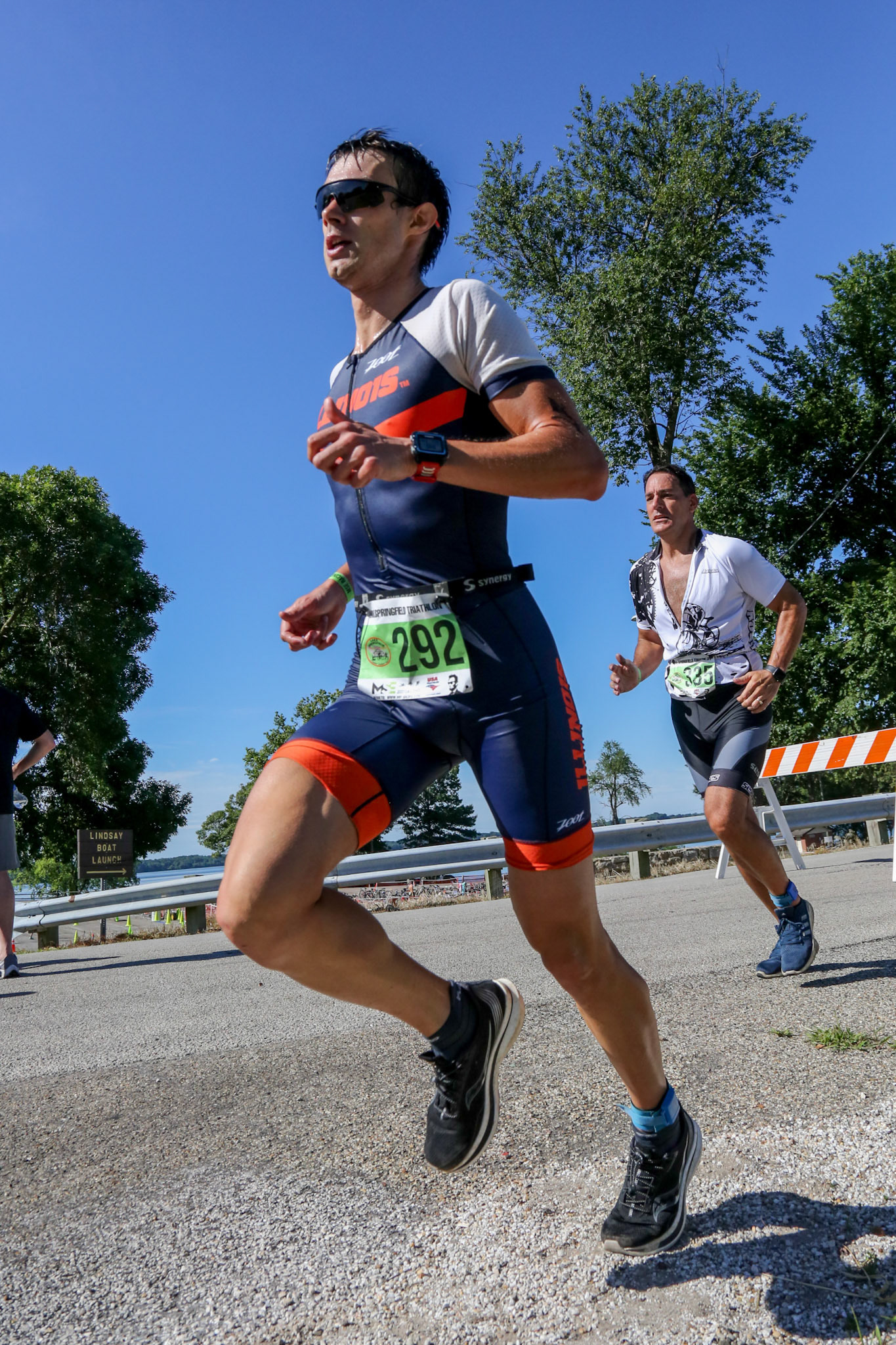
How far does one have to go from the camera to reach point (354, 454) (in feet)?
6.14

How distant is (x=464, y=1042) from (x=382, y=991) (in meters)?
0.23

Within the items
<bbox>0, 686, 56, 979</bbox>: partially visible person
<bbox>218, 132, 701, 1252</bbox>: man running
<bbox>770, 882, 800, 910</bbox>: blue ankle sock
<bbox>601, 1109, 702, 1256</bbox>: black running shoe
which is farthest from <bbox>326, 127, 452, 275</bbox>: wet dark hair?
<bbox>0, 686, 56, 979</bbox>: partially visible person

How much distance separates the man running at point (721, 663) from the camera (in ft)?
14.5

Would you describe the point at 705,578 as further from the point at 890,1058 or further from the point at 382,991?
the point at 382,991

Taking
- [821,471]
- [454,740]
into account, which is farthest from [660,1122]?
[821,471]

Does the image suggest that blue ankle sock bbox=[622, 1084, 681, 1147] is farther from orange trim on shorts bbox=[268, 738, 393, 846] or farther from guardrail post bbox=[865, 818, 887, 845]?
guardrail post bbox=[865, 818, 887, 845]

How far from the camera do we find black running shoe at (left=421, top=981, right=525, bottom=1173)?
6.57 feet

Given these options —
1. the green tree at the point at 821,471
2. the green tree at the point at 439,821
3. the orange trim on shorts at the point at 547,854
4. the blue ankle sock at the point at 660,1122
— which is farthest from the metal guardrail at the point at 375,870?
the green tree at the point at 439,821

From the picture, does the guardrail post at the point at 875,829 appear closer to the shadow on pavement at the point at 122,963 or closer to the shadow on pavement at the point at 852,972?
the shadow on pavement at the point at 122,963

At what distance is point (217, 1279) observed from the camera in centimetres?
189

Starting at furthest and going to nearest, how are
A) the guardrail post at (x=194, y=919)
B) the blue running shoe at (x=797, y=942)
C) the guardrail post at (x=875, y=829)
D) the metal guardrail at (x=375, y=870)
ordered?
the guardrail post at (x=875, y=829), the metal guardrail at (x=375, y=870), the guardrail post at (x=194, y=919), the blue running shoe at (x=797, y=942)

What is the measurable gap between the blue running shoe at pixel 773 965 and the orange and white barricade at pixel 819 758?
5.12 metres

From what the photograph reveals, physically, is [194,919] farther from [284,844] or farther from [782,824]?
[284,844]

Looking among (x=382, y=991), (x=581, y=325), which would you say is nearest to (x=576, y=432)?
(x=382, y=991)
